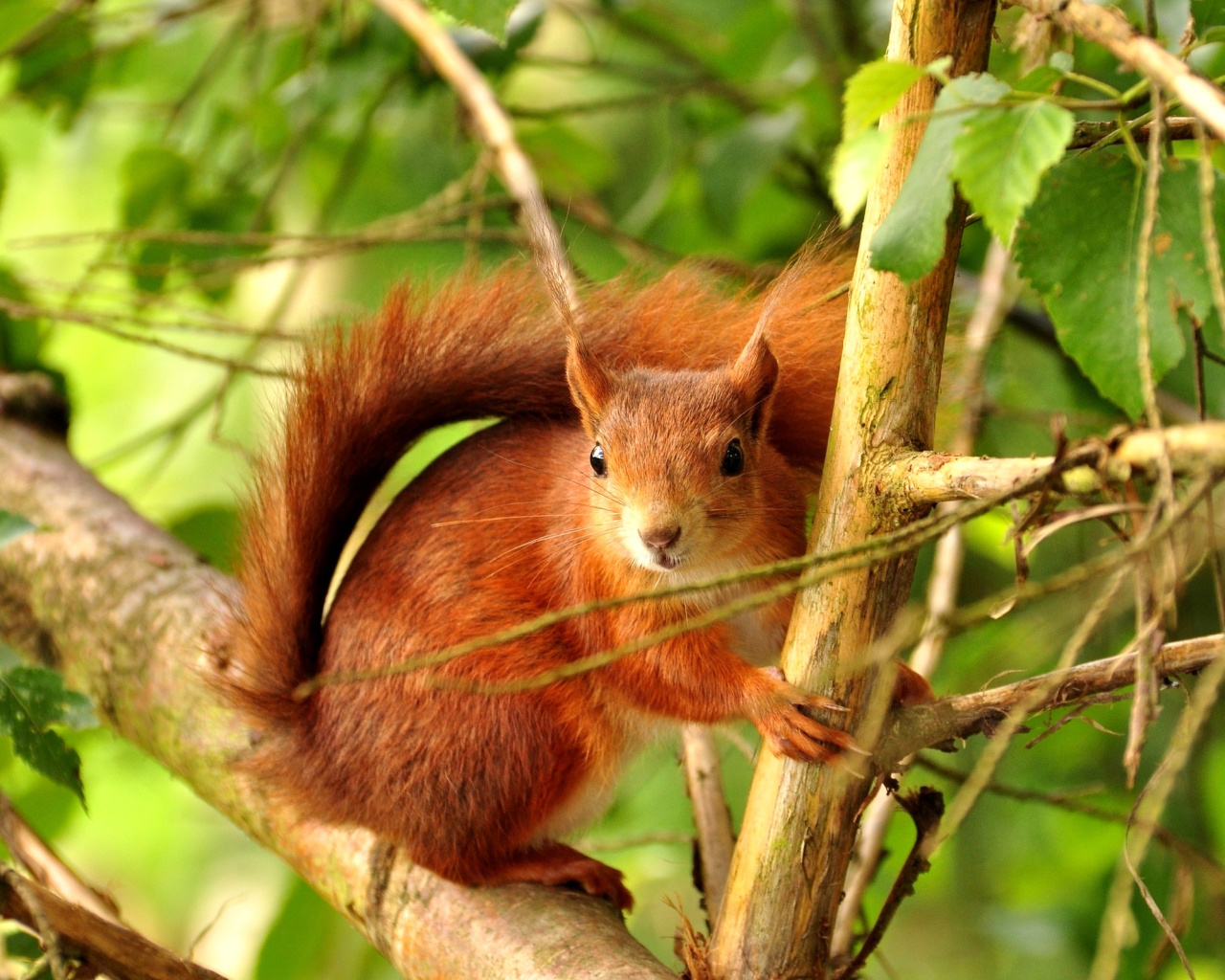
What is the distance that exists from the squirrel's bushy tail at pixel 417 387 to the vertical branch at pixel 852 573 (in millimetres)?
362

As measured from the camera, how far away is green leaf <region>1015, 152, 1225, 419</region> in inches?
33.6

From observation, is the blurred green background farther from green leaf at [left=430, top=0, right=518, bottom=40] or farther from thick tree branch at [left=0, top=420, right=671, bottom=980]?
green leaf at [left=430, top=0, right=518, bottom=40]

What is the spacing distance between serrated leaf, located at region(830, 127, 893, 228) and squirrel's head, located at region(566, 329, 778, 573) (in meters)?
0.50

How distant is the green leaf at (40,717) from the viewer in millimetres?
1160

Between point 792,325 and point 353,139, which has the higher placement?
point 353,139

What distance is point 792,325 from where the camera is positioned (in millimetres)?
1379

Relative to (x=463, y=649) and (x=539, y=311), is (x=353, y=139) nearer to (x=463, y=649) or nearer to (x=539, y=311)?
(x=539, y=311)

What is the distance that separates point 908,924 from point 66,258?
10.8 feet

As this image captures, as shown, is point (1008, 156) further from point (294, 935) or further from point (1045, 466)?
point (294, 935)

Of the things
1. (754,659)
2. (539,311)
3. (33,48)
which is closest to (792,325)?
(539,311)

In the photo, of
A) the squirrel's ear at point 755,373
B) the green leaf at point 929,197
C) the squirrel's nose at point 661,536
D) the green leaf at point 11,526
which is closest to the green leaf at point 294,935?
the green leaf at point 11,526

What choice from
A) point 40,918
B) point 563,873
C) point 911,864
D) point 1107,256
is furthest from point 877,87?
point 563,873

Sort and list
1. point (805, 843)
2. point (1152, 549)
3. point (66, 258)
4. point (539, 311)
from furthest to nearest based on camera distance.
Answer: point (66, 258), point (539, 311), point (805, 843), point (1152, 549)

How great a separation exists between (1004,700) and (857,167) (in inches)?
19.0
